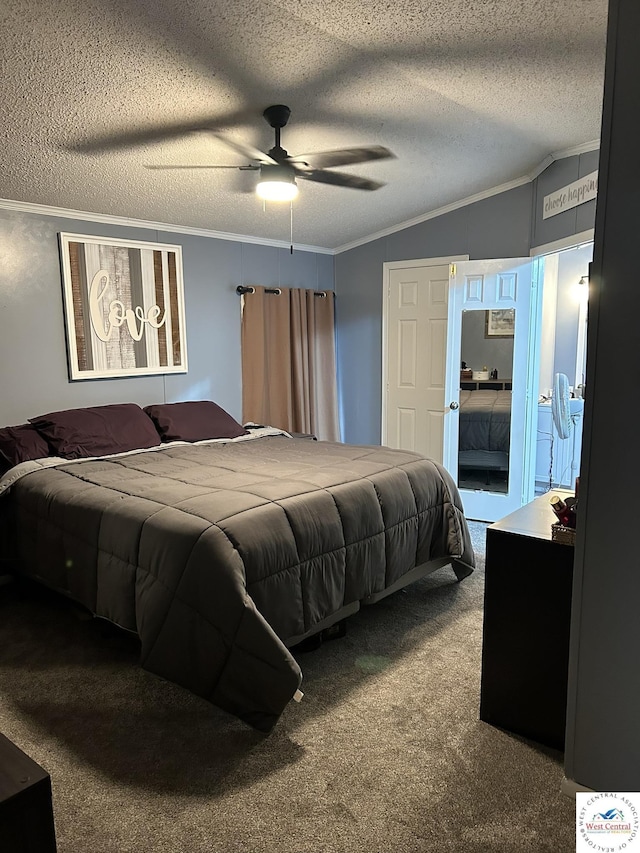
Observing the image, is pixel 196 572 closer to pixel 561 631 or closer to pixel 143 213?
pixel 561 631

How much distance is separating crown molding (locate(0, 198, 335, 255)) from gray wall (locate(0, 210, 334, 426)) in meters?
0.03

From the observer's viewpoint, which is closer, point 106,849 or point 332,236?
point 106,849

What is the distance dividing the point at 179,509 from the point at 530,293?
3.13 m

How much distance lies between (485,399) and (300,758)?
327cm

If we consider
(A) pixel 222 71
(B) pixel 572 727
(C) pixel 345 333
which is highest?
(A) pixel 222 71

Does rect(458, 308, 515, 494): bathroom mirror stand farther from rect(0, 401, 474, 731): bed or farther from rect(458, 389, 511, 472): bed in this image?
rect(0, 401, 474, 731): bed

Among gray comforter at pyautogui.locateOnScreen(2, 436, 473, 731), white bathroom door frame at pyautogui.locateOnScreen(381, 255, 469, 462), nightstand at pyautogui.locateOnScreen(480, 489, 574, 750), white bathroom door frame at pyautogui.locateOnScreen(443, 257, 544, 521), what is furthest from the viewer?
white bathroom door frame at pyautogui.locateOnScreen(381, 255, 469, 462)

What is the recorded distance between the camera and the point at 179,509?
2469 mm

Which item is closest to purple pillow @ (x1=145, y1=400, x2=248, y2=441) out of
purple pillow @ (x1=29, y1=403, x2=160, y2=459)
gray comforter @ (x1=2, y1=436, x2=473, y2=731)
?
purple pillow @ (x1=29, y1=403, x2=160, y2=459)

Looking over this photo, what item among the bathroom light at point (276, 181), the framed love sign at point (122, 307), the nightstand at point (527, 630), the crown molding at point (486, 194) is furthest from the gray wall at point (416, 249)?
the nightstand at point (527, 630)

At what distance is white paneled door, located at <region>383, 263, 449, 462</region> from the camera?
4898 millimetres

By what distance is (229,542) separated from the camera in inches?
88.7

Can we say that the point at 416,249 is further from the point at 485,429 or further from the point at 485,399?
the point at 485,429

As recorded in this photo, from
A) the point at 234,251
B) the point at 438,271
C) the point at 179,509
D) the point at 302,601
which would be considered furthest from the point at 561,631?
the point at 234,251
